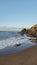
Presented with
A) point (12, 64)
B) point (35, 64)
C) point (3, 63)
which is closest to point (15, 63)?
point (12, 64)

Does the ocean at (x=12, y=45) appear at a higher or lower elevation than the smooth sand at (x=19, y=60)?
lower

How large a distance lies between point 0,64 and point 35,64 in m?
2.16

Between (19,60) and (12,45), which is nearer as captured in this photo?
(19,60)

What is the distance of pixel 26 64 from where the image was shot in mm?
7262

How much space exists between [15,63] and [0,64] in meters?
0.94

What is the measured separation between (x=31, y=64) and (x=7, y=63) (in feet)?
5.02

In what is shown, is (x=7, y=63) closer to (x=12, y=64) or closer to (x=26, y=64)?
(x=12, y=64)

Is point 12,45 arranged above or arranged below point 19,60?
below

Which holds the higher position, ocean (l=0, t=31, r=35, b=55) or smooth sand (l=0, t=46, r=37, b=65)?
smooth sand (l=0, t=46, r=37, b=65)

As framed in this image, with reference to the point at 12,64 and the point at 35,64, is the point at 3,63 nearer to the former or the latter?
the point at 12,64

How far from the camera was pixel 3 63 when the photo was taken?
25.0 ft

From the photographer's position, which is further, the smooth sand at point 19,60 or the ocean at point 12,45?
the ocean at point 12,45

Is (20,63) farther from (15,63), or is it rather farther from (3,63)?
(3,63)

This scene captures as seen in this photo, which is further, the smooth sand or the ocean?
the ocean
